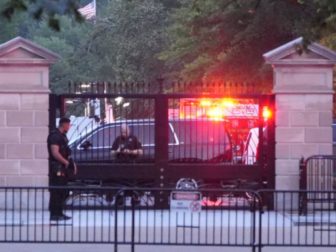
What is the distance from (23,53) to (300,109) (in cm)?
517

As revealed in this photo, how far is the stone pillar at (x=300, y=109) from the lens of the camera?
18.8 metres

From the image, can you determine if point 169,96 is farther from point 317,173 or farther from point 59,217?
point 59,217

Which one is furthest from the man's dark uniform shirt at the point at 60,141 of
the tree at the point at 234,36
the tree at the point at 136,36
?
the tree at the point at 136,36

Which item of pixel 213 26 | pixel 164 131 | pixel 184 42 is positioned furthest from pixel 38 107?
pixel 184 42

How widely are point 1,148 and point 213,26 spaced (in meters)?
15.6

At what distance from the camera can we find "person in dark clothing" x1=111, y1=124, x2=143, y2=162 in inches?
754

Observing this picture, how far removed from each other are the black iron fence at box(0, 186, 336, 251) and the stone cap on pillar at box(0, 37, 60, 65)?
3.20m

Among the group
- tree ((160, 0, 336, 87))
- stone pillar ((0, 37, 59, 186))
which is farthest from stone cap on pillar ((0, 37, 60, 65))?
tree ((160, 0, 336, 87))

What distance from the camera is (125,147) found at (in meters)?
19.2

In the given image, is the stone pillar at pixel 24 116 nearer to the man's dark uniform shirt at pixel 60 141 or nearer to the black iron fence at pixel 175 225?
the man's dark uniform shirt at pixel 60 141

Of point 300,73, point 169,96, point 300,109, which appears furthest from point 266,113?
point 169,96

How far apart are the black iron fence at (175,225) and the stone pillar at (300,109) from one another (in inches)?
91.6

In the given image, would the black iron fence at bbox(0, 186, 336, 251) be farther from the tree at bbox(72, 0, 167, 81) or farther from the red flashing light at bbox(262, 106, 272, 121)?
the tree at bbox(72, 0, 167, 81)

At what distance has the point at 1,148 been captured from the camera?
18812 mm
